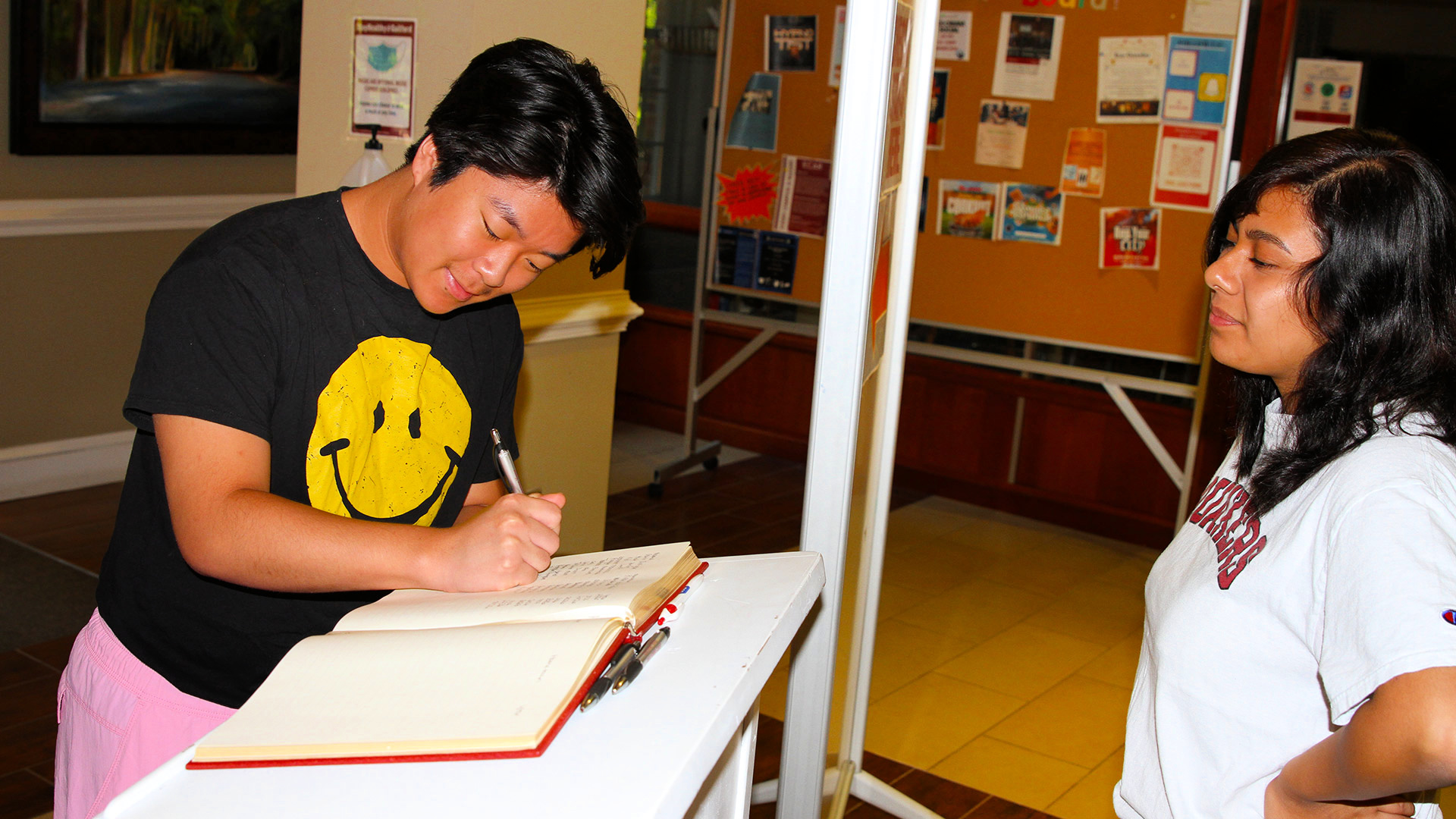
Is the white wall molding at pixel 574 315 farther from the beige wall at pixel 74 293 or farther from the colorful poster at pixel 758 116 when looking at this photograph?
the beige wall at pixel 74 293

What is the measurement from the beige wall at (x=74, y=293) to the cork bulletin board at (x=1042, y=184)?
2.32m

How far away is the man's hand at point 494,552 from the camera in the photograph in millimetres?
1054

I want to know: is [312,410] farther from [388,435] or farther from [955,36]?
[955,36]

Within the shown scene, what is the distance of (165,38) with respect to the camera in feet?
14.1

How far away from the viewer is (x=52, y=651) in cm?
295

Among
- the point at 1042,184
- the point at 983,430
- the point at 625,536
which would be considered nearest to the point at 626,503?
the point at 625,536

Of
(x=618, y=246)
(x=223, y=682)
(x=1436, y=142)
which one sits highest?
(x=1436, y=142)

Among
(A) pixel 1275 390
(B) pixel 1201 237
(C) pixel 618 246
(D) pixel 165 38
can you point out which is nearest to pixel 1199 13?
(B) pixel 1201 237

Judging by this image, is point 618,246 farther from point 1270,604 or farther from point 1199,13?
point 1199,13

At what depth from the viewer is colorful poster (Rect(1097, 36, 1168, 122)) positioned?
13.0 ft

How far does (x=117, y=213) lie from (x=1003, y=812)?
3697 millimetres

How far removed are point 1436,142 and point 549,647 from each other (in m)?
4.34

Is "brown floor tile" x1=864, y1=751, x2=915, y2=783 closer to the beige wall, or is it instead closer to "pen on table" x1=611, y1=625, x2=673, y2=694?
"pen on table" x1=611, y1=625, x2=673, y2=694

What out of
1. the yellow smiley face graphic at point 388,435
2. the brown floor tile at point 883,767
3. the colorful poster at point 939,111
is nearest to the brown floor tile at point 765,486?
the colorful poster at point 939,111
